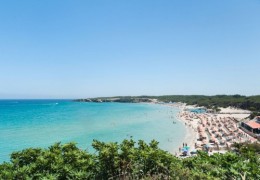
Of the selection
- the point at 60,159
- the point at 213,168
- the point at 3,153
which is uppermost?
the point at 60,159

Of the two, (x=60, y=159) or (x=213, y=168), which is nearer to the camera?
(x=60, y=159)

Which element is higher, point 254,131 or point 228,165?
point 228,165

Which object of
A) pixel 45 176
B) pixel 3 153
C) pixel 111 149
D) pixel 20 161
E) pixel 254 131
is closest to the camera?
pixel 45 176

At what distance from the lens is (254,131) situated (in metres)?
39.2

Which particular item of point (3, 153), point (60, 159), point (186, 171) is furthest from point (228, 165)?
point (3, 153)

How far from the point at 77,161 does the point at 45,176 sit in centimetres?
90

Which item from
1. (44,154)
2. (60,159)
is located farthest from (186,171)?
(44,154)

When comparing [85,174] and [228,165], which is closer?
[85,174]

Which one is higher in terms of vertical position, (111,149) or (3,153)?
(111,149)

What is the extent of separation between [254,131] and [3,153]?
3759 cm

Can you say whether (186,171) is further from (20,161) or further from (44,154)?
(20,161)

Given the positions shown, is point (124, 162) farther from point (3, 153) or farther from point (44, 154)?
point (3, 153)

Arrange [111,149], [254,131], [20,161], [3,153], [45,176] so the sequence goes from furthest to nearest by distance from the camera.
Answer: [254,131] → [3,153] → [20,161] → [111,149] → [45,176]

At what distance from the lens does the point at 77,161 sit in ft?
19.5
